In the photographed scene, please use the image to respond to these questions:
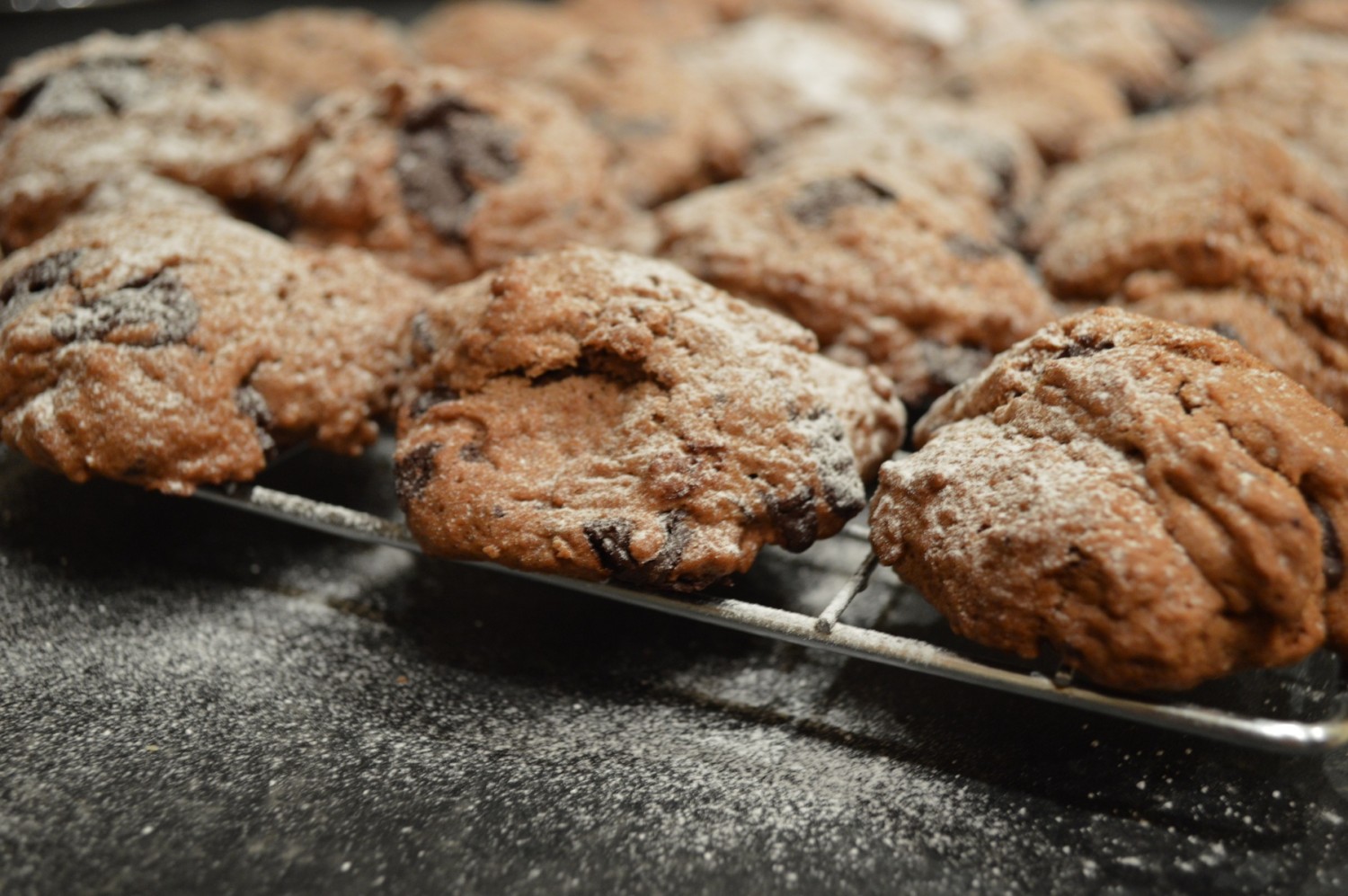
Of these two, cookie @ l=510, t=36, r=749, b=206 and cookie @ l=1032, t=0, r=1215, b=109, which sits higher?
cookie @ l=510, t=36, r=749, b=206

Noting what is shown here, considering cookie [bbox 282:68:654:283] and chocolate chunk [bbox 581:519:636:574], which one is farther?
cookie [bbox 282:68:654:283]

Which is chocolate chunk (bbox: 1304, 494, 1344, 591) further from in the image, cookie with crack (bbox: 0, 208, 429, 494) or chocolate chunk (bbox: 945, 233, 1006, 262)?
cookie with crack (bbox: 0, 208, 429, 494)

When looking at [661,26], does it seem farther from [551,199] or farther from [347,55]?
[551,199]

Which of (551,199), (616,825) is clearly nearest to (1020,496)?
(616,825)

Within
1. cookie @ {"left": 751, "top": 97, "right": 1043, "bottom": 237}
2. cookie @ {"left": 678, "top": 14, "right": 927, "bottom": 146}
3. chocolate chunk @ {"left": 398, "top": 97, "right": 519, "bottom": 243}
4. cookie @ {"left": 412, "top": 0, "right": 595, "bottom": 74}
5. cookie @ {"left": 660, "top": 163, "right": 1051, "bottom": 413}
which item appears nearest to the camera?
cookie @ {"left": 660, "top": 163, "right": 1051, "bottom": 413}

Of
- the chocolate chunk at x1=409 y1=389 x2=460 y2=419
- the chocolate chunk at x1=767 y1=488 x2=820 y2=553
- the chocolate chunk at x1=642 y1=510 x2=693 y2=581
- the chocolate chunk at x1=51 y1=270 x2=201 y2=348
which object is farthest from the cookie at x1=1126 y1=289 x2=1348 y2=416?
the chocolate chunk at x1=51 y1=270 x2=201 y2=348

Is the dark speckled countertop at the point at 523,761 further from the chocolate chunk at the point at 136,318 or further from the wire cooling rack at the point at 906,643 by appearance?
the chocolate chunk at the point at 136,318
